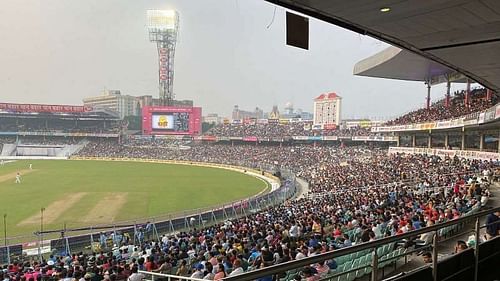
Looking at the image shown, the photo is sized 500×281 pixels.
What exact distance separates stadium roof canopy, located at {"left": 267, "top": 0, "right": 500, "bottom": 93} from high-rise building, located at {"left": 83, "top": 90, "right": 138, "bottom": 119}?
154641 mm

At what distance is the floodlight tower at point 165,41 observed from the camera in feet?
300

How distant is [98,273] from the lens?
892 centimetres

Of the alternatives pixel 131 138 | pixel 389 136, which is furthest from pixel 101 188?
pixel 131 138

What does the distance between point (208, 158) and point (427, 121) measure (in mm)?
36124

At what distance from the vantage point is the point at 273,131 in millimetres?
78125

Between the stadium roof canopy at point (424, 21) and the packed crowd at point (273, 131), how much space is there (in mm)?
59178

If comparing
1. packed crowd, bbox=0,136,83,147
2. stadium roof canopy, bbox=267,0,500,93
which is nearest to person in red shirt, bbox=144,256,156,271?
stadium roof canopy, bbox=267,0,500,93

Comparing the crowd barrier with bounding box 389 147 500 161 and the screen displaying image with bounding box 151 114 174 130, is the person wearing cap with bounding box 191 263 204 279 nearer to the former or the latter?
the crowd barrier with bounding box 389 147 500 161

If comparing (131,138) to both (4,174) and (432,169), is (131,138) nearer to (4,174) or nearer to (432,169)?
(4,174)

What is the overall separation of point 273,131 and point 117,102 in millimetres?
98855

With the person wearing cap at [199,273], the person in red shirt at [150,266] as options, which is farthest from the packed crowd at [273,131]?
the person wearing cap at [199,273]

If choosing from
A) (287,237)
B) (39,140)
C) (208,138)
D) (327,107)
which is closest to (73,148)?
(39,140)

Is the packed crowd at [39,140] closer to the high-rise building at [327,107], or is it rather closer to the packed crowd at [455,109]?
the high-rise building at [327,107]

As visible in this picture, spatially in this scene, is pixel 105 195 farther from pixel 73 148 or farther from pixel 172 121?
pixel 73 148
